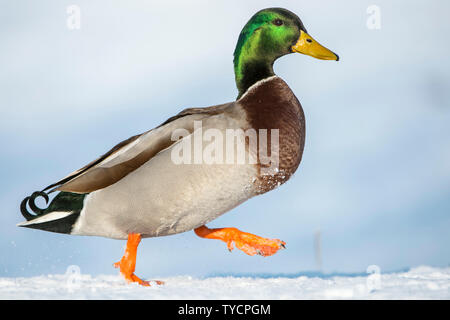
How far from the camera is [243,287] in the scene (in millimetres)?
5324

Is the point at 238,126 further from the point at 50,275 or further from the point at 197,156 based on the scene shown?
the point at 50,275

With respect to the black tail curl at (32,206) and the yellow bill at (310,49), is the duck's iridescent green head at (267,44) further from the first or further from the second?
the black tail curl at (32,206)

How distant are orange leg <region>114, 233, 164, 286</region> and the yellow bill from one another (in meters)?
2.50

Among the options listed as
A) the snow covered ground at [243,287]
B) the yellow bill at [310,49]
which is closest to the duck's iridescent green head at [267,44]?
the yellow bill at [310,49]

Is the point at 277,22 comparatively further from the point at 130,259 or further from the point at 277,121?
the point at 130,259

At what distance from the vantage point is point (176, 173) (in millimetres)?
5250

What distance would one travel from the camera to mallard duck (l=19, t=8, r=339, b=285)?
5.26 m

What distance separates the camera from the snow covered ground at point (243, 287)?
4.59m

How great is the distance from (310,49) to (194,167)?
179 cm

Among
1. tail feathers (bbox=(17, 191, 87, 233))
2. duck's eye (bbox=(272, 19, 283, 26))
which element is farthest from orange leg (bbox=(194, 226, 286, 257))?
duck's eye (bbox=(272, 19, 283, 26))

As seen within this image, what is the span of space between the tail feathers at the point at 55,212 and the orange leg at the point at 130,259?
1.93 feet

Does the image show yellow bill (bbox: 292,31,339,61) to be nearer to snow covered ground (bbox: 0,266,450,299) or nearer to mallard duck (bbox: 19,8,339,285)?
mallard duck (bbox: 19,8,339,285)
